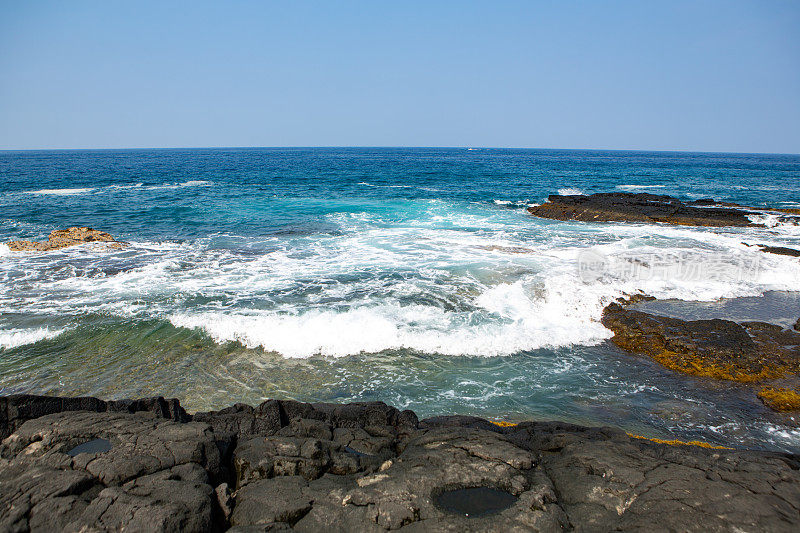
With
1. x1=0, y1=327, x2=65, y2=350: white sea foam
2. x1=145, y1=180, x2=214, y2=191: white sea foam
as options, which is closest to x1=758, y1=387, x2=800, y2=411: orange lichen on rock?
x1=0, y1=327, x2=65, y2=350: white sea foam

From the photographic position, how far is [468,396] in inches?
320

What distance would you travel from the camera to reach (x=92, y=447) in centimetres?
489

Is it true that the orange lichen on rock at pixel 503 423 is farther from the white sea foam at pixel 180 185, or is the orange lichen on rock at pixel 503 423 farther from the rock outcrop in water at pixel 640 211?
the white sea foam at pixel 180 185

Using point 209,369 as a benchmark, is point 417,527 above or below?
above

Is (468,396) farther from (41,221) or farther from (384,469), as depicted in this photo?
(41,221)

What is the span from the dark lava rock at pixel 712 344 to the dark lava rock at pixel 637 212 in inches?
675

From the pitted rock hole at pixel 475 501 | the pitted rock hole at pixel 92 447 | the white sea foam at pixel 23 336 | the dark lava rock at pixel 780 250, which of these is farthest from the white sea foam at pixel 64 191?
the dark lava rock at pixel 780 250

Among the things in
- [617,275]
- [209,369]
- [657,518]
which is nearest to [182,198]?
[209,369]

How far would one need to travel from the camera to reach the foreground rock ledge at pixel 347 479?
13.0 feet

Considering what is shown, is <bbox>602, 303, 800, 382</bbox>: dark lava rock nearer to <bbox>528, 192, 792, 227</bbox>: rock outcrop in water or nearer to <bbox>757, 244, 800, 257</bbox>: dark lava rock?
<bbox>757, 244, 800, 257</bbox>: dark lava rock

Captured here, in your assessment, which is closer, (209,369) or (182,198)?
(209,369)

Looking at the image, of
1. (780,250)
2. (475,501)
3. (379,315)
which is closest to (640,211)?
(780,250)

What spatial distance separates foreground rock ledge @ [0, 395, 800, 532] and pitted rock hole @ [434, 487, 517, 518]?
0.08 meters

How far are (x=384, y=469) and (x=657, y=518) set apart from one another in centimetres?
264
